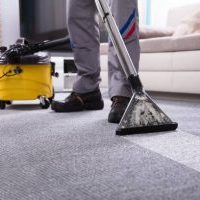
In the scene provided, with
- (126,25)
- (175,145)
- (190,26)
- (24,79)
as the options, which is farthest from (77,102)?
(190,26)

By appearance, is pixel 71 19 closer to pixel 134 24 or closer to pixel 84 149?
pixel 134 24

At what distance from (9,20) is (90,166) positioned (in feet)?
10.4

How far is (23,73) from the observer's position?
176 centimetres

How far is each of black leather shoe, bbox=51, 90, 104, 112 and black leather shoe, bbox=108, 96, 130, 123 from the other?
321mm

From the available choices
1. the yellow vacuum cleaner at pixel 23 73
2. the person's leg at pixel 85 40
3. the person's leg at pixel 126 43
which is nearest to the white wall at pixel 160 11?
the yellow vacuum cleaner at pixel 23 73

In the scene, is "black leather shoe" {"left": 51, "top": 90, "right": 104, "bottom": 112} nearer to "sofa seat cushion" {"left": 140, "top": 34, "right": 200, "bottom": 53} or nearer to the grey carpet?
the grey carpet

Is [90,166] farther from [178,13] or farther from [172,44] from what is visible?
[178,13]

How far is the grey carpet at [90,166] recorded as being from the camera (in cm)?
56

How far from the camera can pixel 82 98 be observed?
1598mm

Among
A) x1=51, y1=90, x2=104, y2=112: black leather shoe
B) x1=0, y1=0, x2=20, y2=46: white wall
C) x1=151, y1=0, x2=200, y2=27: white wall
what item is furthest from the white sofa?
x1=151, y1=0, x2=200, y2=27: white wall

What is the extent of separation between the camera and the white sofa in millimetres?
2133

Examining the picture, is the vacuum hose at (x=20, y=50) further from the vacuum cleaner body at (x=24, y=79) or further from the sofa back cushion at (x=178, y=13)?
the sofa back cushion at (x=178, y=13)

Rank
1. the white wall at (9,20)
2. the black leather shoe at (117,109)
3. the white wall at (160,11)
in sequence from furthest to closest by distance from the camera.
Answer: the white wall at (160,11) → the white wall at (9,20) → the black leather shoe at (117,109)

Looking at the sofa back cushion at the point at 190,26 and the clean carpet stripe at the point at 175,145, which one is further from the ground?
the sofa back cushion at the point at 190,26
